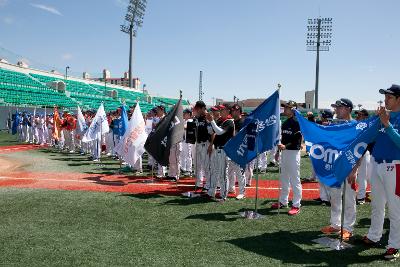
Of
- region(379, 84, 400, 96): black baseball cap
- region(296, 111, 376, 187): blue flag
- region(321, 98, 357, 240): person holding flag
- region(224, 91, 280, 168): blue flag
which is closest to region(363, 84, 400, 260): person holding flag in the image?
region(379, 84, 400, 96): black baseball cap

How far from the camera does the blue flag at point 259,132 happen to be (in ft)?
27.3

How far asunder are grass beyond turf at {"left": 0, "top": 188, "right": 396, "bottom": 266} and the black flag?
154 centimetres

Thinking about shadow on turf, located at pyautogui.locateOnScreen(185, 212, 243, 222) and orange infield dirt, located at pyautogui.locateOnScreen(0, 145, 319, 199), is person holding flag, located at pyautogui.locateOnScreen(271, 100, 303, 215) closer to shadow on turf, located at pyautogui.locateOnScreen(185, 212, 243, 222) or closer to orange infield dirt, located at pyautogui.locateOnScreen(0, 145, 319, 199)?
shadow on turf, located at pyautogui.locateOnScreen(185, 212, 243, 222)

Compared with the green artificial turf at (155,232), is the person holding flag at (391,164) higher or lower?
higher

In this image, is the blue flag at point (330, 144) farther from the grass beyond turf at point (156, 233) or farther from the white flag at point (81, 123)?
the white flag at point (81, 123)

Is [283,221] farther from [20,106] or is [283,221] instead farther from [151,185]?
[20,106]

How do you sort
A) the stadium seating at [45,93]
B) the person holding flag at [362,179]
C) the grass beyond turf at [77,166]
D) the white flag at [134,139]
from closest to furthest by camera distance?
the person holding flag at [362,179]
the white flag at [134,139]
the grass beyond turf at [77,166]
the stadium seating at [45,93]

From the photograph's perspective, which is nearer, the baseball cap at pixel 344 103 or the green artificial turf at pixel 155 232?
the green artificial turf at pixel 155 232

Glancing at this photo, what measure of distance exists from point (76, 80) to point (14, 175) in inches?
1750

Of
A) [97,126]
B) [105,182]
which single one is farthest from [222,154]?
[97,126]

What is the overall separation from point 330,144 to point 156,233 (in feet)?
10.9

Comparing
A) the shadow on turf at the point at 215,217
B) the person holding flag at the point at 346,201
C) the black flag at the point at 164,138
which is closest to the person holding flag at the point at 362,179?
the person holding flag at the point at 346,201

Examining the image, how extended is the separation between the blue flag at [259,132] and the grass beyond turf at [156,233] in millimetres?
1308

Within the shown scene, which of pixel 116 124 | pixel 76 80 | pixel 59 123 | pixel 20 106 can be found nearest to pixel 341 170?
pixel 116 124
